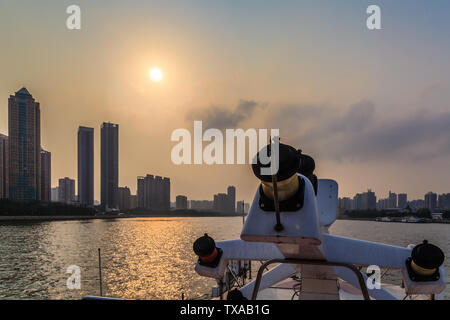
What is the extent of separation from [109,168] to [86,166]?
1050 cm

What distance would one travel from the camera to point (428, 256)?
12.3 ft

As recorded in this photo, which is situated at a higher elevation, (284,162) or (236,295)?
(284,162)

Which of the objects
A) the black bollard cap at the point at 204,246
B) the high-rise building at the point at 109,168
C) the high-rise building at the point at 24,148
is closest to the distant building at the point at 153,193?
the high-rise building at the point at 109,168

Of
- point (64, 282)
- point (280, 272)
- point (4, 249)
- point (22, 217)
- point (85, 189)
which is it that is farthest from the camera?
point (85, 189)

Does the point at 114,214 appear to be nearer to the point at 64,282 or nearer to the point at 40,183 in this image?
the point at 40,183

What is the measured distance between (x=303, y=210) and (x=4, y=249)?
55137mm

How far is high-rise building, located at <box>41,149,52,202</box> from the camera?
121631mm

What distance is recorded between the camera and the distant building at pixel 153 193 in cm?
14062
